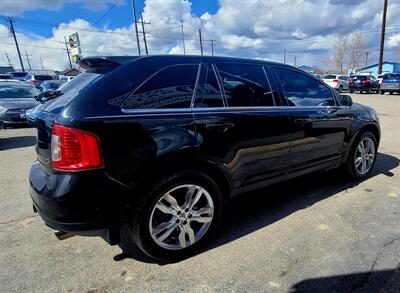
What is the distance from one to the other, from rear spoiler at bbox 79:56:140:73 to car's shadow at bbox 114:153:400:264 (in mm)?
1670

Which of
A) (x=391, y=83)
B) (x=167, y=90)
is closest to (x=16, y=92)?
(x=167, y=90)

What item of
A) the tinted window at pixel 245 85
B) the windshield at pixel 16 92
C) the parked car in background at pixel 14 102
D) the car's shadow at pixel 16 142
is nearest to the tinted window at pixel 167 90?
the tinted window at pixel 245 85

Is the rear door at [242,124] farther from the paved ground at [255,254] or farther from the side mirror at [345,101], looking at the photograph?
the side mirror at [345,101]

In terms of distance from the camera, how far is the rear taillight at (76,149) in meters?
2.19

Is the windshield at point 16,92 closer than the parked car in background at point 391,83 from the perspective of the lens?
Yes

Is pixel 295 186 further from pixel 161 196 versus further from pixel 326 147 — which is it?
pixel 161 196

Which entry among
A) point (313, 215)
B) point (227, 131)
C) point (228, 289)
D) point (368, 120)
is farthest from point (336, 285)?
point (368, 120)

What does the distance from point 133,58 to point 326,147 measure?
2.67m

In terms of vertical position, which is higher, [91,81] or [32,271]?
[91,81]

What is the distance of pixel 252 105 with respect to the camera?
3133 millimetres

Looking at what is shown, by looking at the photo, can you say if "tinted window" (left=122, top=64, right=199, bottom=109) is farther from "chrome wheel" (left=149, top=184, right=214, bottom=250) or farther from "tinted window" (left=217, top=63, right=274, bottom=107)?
"chrome wheel" (left=149, top=184, right=214, bottom=250)

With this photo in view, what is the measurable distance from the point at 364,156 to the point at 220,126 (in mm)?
2904

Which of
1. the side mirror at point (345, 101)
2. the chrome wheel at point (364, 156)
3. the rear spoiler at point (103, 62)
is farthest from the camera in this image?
the chrome wheel at point (364, 156)

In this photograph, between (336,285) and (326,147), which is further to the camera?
(326,147)
